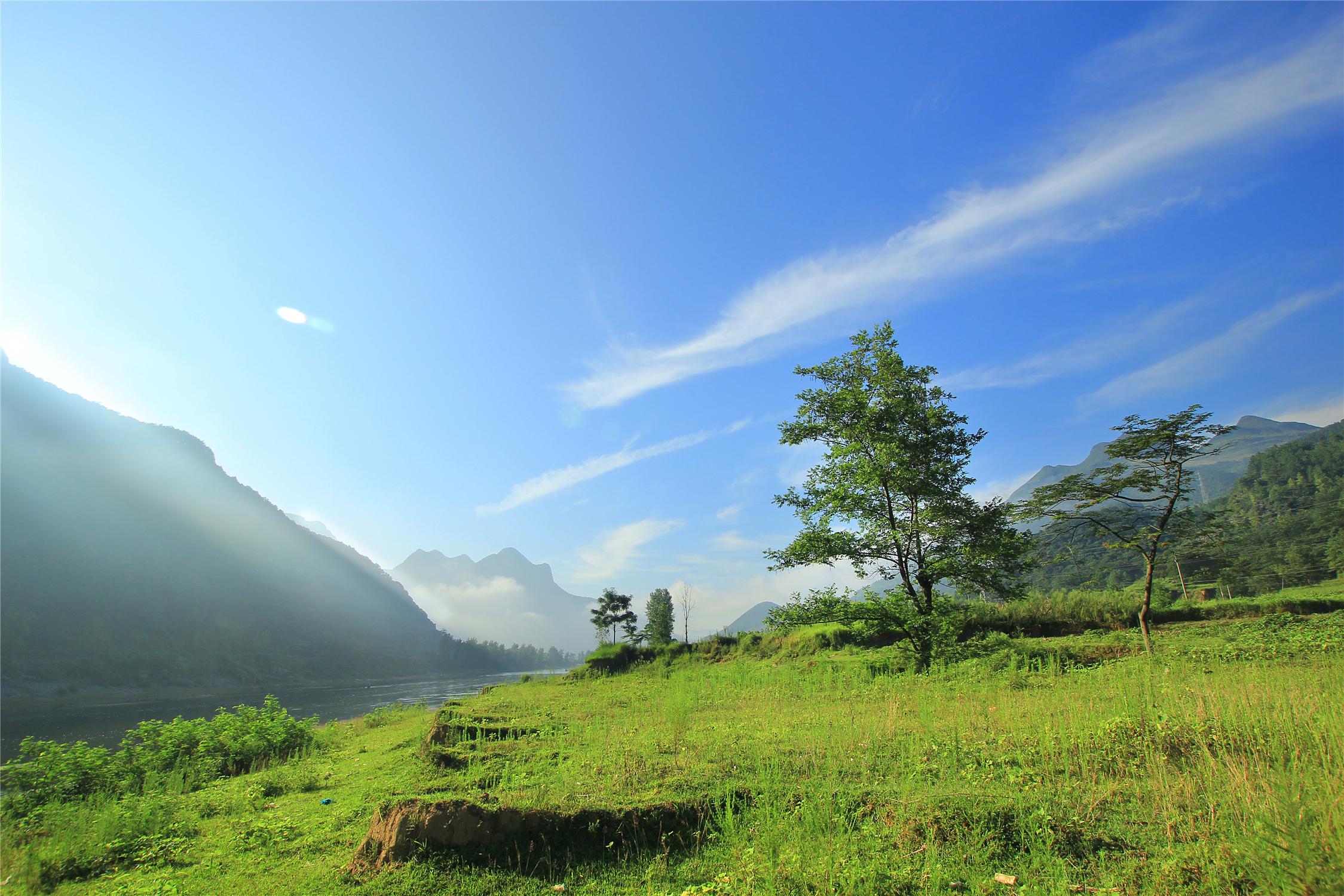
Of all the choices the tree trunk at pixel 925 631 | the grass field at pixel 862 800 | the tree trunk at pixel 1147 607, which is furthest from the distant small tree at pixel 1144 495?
the grass field at pixel 862 800

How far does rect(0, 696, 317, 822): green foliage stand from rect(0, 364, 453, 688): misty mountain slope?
8046cm

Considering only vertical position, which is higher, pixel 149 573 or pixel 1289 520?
pixel 149 573

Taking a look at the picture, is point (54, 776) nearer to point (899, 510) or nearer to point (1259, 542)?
point (899, 510)

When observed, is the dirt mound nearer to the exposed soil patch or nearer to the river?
the exposed soil patch

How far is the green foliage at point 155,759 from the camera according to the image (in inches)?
324

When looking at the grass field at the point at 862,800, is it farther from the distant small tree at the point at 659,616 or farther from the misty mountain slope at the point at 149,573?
the misty mountain slope at the point at 149,573

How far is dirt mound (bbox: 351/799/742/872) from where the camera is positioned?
4.48 m

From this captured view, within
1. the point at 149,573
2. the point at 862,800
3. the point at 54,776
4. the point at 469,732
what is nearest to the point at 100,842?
the point at 469,732

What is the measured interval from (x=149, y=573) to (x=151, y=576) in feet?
3.10

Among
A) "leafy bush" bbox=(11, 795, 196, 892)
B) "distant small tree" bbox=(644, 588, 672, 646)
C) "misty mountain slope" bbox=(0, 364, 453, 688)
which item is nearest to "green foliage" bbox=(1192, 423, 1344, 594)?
"leafy bush" bbox=(11, 795, 196, 892)

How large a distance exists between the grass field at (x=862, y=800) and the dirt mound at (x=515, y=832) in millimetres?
57

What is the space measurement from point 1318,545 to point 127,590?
159723 mm

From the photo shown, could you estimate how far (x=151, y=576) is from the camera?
95125 mm

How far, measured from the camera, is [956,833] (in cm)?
418
